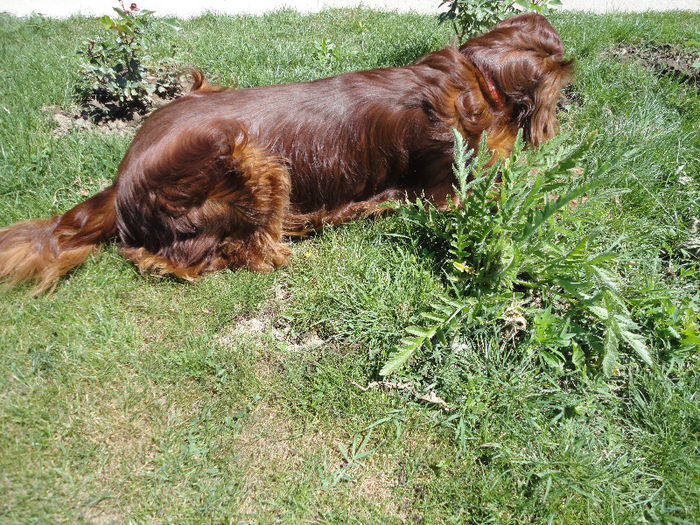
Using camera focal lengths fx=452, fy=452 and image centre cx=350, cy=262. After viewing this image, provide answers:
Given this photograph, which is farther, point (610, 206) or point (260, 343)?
point (610, 206)

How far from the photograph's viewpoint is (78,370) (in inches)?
87.4

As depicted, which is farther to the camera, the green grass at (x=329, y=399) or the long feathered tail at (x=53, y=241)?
the long feathered tail at (x=53, y=241)

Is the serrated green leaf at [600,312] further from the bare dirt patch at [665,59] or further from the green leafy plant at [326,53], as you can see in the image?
the green leafy plant at [326,53]

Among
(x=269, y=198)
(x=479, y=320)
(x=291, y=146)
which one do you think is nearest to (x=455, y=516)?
(x=479, y=320)

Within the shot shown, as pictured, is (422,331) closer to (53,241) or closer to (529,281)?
(529,281)

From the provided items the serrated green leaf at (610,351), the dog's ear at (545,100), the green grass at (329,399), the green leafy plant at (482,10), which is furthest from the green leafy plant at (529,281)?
the green leafy plant at (482,10)

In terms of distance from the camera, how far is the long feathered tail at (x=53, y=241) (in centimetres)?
241

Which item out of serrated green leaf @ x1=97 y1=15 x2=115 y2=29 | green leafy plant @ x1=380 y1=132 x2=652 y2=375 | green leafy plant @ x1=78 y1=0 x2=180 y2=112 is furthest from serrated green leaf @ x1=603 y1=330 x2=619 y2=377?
serrated green leaf @ x1=97 y1=15 x2=115 y2=29

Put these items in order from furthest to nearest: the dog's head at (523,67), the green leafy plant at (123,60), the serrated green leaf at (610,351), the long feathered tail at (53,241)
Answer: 1. the green leafy plant at (123,60)
2. the dog's head at (523,67)
3. the long feathered tail at (53,241)
4. the serrated green leaf at (610,351)

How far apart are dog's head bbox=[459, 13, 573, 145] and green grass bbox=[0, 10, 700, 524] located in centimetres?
64

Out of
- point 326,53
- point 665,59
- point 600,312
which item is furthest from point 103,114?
point 665,59

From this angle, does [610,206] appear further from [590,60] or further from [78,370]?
[78,370]

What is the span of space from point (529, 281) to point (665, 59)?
3.06 meters

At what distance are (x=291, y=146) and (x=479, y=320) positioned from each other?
139cm
